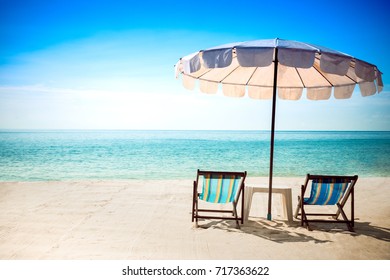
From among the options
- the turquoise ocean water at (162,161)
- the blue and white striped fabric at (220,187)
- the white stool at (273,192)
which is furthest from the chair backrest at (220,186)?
the turquoise ocean water at (162,161)

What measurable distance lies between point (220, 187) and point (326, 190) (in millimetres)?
1423

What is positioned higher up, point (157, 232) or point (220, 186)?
point (220, 186)

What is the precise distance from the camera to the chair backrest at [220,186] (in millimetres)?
4375

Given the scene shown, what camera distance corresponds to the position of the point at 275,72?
4.61 metres

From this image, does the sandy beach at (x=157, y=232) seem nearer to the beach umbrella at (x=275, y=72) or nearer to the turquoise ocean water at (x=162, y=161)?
the beach umbrella at (x=275, y=72)

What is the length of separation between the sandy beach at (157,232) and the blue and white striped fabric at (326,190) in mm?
431

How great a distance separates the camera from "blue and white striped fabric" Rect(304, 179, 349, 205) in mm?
4258

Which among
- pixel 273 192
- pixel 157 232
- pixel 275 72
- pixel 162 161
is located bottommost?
pixel 162 161

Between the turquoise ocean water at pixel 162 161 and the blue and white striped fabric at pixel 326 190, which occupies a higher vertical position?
the blue and white striped fabric at pixel 326 190

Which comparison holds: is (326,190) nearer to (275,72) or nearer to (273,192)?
(273,192)

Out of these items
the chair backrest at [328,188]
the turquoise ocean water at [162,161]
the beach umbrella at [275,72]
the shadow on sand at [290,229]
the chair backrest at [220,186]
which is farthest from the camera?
the turquoise ocean water at [162,161]

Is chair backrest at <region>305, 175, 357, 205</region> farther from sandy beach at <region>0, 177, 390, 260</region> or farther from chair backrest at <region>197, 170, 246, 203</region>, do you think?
chair backrest at <region>197, 170, 246, 203</region>

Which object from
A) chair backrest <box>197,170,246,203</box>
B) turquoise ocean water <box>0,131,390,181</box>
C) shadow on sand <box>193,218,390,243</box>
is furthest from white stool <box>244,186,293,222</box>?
turquoise ocean water <box>0,131,390,181</box>

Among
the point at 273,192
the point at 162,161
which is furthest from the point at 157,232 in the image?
the point at 162,161
